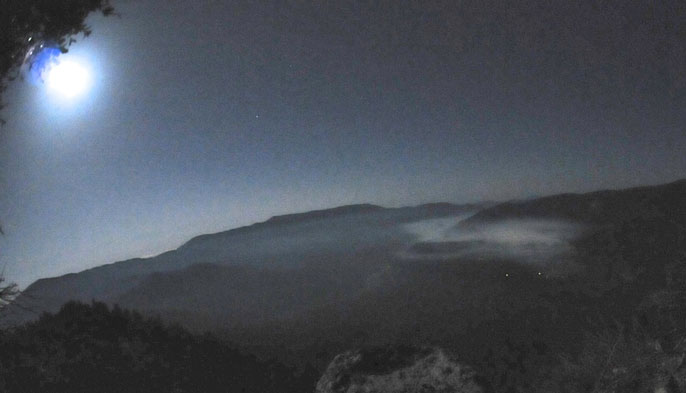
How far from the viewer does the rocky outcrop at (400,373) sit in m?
8.48

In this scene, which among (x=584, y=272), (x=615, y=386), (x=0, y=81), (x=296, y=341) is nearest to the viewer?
(x=0, y=81)

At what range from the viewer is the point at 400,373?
884 cm

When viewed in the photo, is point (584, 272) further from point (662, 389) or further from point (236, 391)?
point (662, 389)

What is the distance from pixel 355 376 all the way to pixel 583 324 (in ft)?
535

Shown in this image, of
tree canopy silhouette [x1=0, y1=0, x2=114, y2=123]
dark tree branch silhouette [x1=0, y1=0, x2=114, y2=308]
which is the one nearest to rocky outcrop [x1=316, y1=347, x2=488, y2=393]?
dark tree branch silhouette [x1=0, y1=0, x2=114, y2=308]

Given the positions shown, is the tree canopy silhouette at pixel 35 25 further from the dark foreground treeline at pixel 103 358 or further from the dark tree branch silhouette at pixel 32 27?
the dark foreground treeline at pixel 103 358

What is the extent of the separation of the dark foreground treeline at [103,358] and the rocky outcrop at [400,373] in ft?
26.5

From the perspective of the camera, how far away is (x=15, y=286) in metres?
8.95

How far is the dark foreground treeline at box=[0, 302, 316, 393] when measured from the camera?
16.6 meters

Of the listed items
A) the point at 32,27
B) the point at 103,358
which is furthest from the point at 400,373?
the point at 103,358

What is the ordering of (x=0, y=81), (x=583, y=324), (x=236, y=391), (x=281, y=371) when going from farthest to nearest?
(x=583, y=324) → (x=281, y=371) → (x=236, y=391) → (x=0, y=81)

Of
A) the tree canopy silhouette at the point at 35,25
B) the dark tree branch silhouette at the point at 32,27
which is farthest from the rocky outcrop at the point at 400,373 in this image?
the tree canopy silhouette at the point at 35,25

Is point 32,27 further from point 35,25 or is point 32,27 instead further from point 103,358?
point 103,358

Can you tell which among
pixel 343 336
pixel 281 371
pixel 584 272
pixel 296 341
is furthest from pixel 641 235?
pixel 281 371
